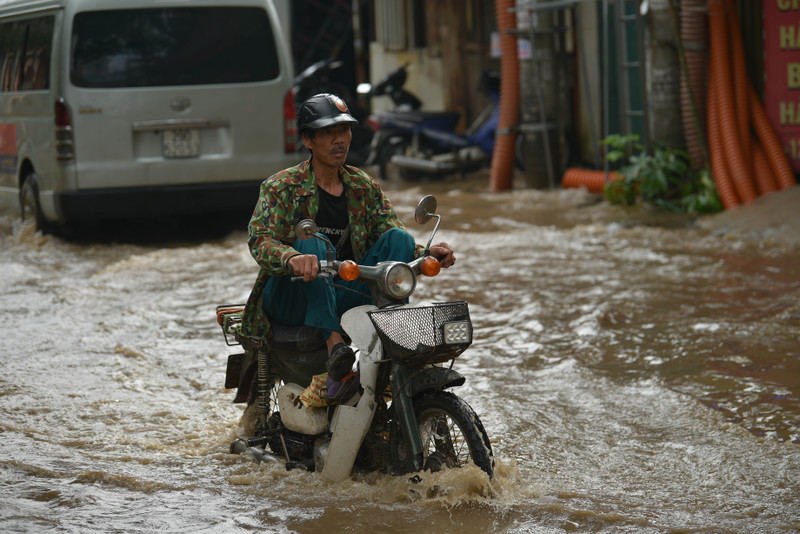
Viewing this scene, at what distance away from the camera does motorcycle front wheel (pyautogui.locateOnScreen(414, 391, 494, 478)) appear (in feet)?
12.5

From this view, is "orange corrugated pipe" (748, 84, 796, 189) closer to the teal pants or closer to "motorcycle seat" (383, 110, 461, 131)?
"motorcycle seat" (383, 110, 461, 131)

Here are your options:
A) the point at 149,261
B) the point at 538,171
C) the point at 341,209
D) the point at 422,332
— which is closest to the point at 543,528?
the point at 422,332

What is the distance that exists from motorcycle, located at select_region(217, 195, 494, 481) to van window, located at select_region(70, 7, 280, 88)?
18.6 feet

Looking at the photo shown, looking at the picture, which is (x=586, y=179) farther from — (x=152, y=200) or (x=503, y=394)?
(x=503, y=394)

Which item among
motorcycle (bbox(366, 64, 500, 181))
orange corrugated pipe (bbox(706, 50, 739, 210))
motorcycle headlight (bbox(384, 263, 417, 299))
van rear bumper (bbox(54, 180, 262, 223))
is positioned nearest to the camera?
motorcycle headlight (bbox(384, 263, 417, 299))

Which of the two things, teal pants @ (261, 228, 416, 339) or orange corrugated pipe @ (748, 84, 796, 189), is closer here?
teal pants @ (261, 228, 416, 339)

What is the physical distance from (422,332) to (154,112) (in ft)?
21.0

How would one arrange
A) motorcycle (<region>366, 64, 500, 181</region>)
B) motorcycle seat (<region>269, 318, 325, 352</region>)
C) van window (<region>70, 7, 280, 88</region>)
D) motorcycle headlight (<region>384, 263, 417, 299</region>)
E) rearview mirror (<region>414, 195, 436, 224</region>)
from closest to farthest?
motorcycle headlight (<region>384, 263, 417, 299</region>) → rearview mirror (<region>414, 195, 436, 224</region>) → motorcycle seat (<region>269, 318, 325, 352</region>) → van window (<region>70, 7, 280, 88</region>) → motorcycle (<region>366, 64, 500, 181</region>)

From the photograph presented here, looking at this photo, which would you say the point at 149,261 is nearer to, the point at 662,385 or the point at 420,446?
the point at 662,385

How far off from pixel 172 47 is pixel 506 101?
16.6 feet

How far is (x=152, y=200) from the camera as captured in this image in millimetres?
9734

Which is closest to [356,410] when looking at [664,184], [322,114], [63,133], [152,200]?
[322,114]

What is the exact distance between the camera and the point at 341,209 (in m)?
4.35

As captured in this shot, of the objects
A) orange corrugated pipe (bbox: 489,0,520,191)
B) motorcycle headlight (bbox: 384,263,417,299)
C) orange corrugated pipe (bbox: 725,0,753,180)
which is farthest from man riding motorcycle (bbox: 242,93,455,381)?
orange corrugated pipe (bbox: 489,0,520,191)
